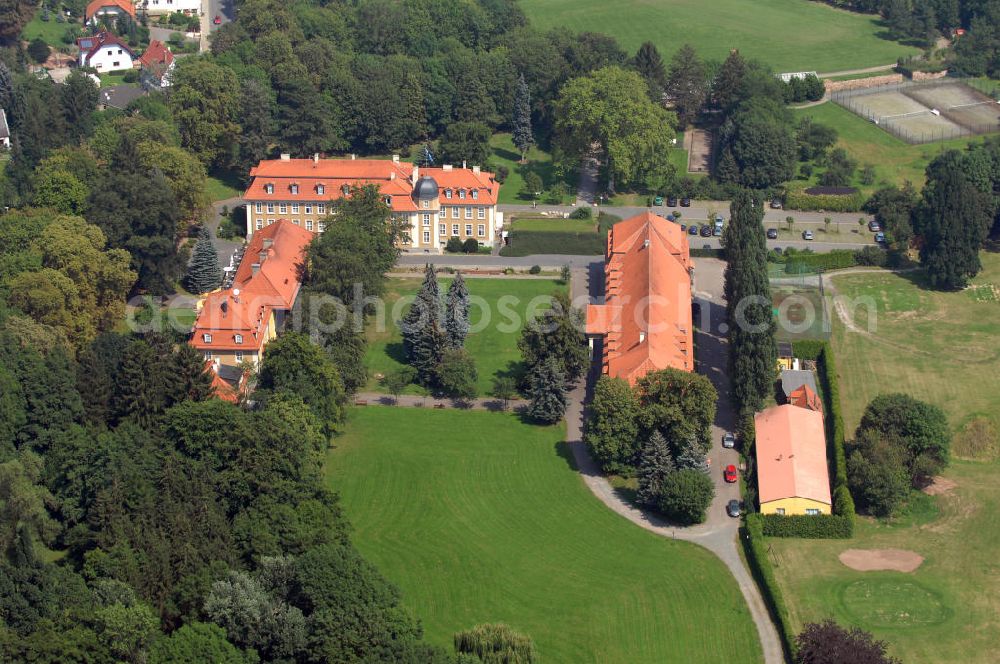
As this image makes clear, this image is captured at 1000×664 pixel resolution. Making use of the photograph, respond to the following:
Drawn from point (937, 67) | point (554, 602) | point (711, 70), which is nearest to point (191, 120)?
point (711, 70)

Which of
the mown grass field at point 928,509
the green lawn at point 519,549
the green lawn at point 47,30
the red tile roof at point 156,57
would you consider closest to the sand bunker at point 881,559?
the mown grass field at point 928,509

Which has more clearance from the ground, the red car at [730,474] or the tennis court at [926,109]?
the tennis court at [926,109]

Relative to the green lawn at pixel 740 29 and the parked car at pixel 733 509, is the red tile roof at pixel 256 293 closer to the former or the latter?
the parked car at pixel 733 509

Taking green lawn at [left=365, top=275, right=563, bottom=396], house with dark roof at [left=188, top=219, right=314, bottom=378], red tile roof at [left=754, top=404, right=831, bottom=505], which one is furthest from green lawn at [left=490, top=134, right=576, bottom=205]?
red tile roof at [left=754, top=404, right=831, bottom=505]

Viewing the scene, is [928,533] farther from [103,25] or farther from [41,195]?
[103,25]

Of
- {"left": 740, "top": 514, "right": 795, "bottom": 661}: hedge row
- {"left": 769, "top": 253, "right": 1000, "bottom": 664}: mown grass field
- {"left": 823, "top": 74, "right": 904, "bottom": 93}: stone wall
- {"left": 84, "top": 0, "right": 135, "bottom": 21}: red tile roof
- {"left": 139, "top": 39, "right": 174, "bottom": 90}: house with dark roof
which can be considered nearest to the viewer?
{"left": 740, "top": 514, "right": 795, "bottom": 661}: hedge row

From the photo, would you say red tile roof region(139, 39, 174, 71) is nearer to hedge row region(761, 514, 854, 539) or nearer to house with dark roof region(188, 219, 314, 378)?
house with dark roof region(188, 219, 314, 378)
